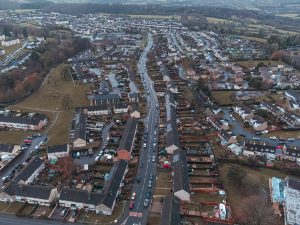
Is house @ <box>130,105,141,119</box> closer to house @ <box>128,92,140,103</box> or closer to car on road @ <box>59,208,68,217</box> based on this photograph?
house @ <box>128,92,140,103</box>

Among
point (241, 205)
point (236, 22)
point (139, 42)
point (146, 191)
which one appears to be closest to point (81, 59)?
point (139, 42)

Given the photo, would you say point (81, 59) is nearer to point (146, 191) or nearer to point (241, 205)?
point (146, 191)

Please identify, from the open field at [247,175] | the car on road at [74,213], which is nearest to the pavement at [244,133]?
the open field at [247,175]

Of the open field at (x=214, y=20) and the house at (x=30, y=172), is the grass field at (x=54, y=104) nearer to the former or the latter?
the house at (x=30, y=172)

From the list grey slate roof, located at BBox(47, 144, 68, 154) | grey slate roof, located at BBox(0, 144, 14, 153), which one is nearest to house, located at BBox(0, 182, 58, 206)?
grey slate roof, located at BBox(47, 144, 68, 154)

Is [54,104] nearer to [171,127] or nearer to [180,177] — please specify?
[171,127]
